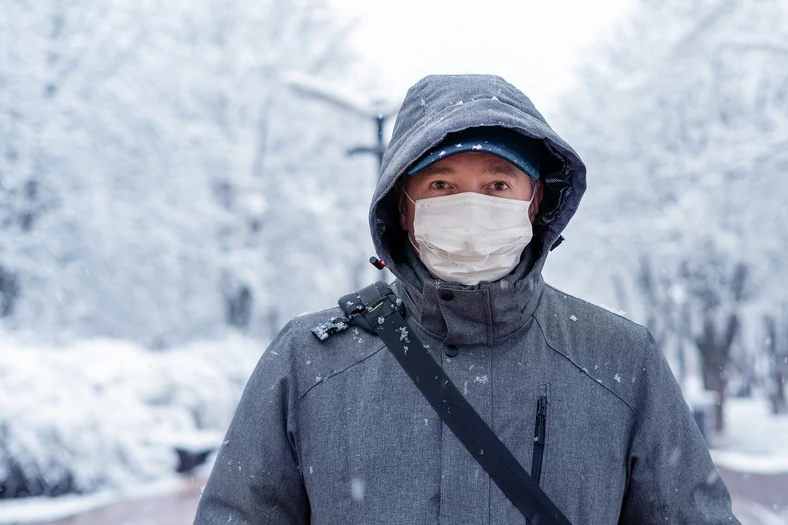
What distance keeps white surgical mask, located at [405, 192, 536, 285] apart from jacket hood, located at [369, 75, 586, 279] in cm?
10

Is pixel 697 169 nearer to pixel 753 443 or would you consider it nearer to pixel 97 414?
pixel 753 443

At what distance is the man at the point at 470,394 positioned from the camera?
5.64 feet

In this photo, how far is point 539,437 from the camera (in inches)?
68.2

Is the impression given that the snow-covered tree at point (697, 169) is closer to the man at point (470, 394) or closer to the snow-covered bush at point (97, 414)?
the snow-covered bush at point (97, 414)

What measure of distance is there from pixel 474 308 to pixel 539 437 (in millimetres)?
332

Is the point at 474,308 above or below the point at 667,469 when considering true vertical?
above

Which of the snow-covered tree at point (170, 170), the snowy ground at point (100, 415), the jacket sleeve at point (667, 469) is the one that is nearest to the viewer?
the jacket sleeve at point (667, 469)

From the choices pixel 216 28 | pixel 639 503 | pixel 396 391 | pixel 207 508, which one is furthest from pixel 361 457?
pixel 216 28

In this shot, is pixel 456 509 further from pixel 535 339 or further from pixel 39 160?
pixel 39 160

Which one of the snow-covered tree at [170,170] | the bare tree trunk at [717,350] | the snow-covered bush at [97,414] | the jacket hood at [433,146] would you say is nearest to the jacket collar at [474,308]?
the jacket hood at [433,146]

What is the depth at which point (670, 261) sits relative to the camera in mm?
15297

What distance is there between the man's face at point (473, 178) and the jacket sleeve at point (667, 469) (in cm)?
56

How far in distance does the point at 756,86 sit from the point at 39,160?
522 inches

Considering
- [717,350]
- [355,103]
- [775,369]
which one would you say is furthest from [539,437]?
[775,369]
